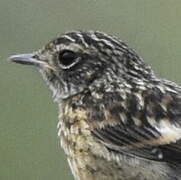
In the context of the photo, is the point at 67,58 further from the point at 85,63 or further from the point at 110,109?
the point at 110,109

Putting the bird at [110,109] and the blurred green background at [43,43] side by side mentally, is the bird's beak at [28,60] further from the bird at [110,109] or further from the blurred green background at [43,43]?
the blurred green background at [43,43]

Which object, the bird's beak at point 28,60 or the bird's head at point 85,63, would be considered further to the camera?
the bird's beak at point 28,60

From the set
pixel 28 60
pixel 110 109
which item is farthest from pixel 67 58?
pixel 110 109

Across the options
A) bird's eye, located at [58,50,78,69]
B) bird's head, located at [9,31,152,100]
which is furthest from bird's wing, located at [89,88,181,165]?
bird's eye, located at [58,50,78,69]

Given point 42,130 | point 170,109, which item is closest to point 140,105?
point 170,109

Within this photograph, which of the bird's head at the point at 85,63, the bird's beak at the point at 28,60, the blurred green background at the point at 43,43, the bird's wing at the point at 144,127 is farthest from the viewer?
the blurred green background at the point at 43,43

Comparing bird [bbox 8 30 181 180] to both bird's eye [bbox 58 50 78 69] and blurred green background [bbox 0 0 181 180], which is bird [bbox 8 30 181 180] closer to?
bird's eye [bbox 58 50 78 69]

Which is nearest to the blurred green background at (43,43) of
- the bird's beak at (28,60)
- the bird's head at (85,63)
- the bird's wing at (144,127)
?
the bird's beak at (28,60)

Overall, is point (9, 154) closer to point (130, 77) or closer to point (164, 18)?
point (164, 18)
